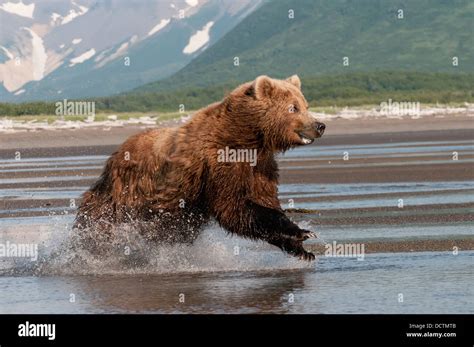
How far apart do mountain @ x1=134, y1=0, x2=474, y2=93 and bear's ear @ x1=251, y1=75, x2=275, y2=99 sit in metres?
103

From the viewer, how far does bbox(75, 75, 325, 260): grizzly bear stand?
34.3ft

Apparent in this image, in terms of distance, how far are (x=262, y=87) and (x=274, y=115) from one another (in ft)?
0.91

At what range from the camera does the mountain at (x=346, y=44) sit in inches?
4688

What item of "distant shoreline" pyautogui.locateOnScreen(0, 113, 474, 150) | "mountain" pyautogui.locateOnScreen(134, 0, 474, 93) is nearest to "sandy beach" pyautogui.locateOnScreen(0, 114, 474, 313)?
"distant shoreline" pyautogui.locateOnScreen(0, 113, 474, 150)

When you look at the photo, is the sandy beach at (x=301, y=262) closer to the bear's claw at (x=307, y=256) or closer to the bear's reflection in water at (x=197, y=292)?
the bear's reflection in water at (x=197, y=292)

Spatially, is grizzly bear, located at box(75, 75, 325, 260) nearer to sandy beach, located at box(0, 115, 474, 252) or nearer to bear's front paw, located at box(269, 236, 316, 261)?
bear's front paw, located at box(269, 236, 316, 261)

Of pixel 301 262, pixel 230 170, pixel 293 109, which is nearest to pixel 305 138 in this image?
pixel 293 109

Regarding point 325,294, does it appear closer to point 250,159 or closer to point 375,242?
point 250,159

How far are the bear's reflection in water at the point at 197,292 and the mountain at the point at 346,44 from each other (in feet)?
340

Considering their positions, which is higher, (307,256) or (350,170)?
(350,170)

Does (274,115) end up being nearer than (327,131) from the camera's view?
Yes

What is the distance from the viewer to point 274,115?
10500 mm

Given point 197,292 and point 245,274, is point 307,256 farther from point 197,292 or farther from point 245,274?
point 197,292

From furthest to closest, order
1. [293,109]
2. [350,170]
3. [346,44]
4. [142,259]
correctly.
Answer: [346,44] → [350,170] → [142,259] → [293,109]
